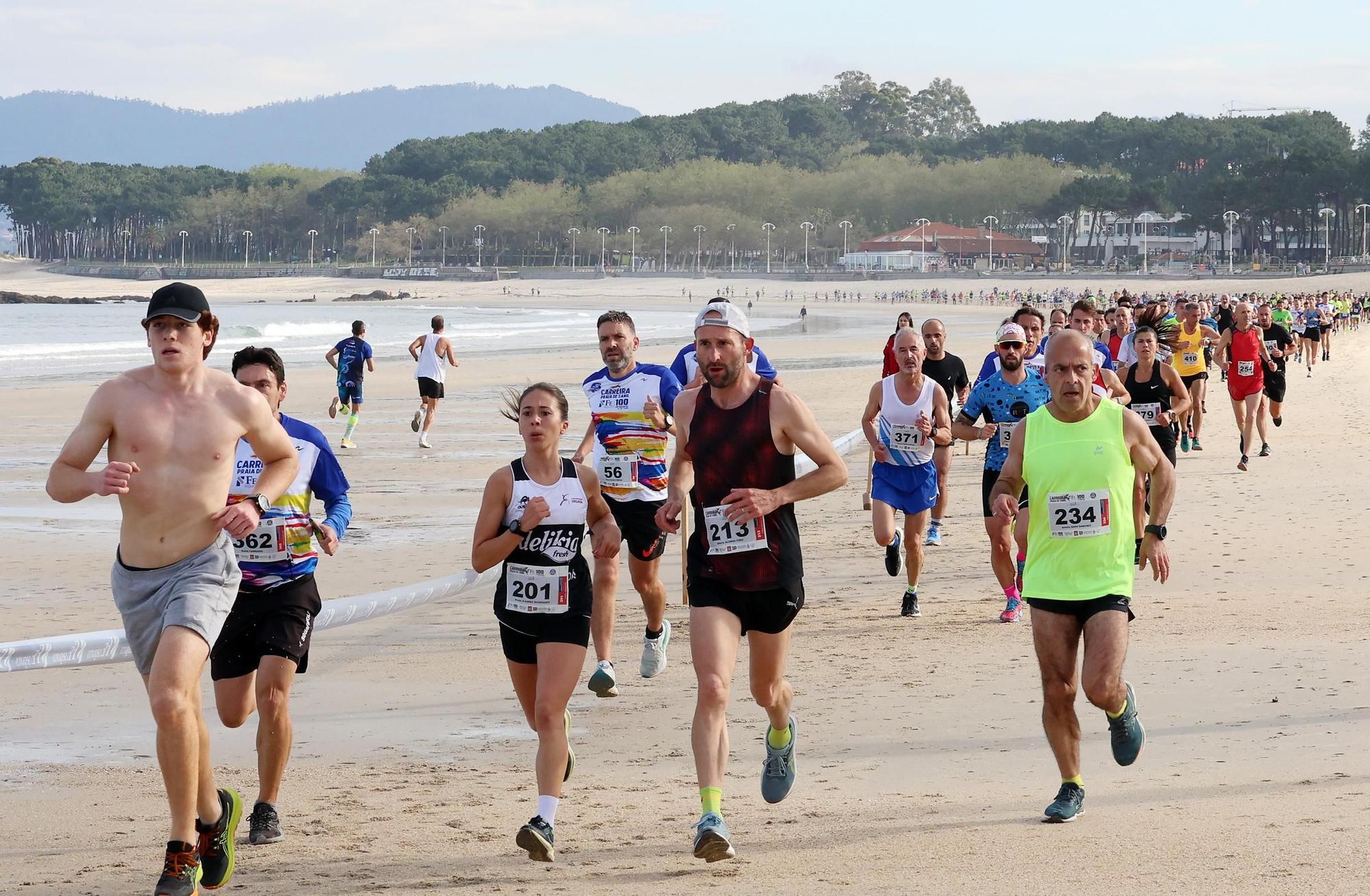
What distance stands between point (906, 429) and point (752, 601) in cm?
441

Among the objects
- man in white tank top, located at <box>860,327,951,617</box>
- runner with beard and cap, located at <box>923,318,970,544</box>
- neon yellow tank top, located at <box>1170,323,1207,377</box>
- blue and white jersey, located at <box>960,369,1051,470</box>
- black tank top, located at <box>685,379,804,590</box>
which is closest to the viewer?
black tank top, located at <box>685,379,804,590</box>

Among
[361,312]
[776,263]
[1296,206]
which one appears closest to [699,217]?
[776,263]

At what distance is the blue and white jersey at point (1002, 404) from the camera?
30.6 feet

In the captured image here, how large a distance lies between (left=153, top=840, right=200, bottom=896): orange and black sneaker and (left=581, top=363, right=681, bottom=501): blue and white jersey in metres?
3.88

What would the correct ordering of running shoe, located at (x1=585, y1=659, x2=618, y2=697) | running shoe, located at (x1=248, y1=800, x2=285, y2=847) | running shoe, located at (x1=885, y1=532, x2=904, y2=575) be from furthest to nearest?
running shoe, located at (x1=885, y1=532, x2=904, y2=575) < running shoe, located at (x1=585, y1=659, x2=618, y2=697) < running shoe, located at (x1=248, y1=800, x2=285, y2=847)

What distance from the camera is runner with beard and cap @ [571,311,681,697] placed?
318 inches

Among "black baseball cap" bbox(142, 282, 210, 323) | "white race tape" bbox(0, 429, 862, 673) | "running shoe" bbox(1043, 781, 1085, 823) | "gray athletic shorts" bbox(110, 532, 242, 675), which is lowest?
"white race tape" bbox(0, 429, 862, 673)

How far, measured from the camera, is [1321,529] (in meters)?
12.4

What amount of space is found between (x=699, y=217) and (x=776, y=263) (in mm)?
10196

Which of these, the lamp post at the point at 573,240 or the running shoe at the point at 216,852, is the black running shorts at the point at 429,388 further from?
the lamp post at the point at 573,240

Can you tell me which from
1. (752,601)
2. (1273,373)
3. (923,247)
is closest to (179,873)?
(752,601)

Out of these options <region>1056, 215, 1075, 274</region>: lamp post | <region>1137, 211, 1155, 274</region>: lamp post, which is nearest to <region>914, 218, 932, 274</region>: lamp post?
<region>1056, 215, 1075, 274</region>: lamp post

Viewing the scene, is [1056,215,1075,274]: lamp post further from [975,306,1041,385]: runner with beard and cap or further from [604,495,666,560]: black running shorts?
[604,495,666,560]: black running shorts

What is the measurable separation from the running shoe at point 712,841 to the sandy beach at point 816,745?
0.25 ft
